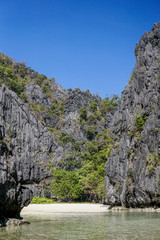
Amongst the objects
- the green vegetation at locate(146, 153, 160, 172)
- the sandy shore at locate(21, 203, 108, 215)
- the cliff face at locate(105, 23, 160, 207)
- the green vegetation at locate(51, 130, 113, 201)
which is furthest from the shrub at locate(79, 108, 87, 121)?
the green vegetation at locate(146, 153, 160, 172)

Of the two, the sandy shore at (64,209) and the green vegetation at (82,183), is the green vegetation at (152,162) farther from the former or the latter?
the green vegetation at (82,183)

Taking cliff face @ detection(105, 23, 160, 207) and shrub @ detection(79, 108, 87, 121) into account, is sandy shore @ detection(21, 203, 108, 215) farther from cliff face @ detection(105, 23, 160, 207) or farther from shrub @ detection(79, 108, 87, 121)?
shrub @ detection(79, 108, 87, 121)

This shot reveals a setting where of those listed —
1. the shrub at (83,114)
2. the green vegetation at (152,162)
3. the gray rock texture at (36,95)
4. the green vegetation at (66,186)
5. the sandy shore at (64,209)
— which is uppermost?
the gray rock texture at (36,95)

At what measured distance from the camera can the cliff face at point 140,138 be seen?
90.3 feet

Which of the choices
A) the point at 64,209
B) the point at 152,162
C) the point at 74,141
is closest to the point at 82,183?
the point at 64,209

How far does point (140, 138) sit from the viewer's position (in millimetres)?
31141

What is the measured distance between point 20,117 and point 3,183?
38363mm

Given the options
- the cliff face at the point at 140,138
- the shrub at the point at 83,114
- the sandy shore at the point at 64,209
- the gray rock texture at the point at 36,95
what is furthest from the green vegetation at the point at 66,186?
the gray rock texture at the point at 36,95

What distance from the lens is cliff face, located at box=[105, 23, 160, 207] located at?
90.3 feet

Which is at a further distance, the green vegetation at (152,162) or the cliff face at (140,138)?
the cliff face at (140,138)

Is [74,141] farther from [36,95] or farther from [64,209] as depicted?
[64,209]

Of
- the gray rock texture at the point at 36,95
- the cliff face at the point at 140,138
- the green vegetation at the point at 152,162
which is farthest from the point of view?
the gray rock texture at the point at 36,95

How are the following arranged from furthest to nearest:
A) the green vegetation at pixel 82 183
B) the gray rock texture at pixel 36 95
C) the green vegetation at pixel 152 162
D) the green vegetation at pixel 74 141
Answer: the gray rock texture at pixel 36 95 < the green vegetation at pixel 74 141 < the green vegetation at pixel 82 183 < the green vegetation at pixel 152 162

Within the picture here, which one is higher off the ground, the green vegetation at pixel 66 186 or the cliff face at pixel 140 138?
the cliff face at pixel 140 138
